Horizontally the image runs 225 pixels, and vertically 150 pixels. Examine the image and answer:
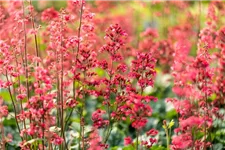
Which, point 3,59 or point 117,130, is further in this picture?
point 117,130

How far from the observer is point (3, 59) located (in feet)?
17.4

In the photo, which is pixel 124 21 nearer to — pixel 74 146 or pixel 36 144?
pixel 74 146

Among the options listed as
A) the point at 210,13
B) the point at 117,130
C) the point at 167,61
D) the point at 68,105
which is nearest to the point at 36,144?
the point at 68,105

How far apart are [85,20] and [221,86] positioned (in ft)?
6.63

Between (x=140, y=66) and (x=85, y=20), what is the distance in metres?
0.91

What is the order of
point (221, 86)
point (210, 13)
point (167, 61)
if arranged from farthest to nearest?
point (167, 61)
point (210, 13)
point (221, 86)

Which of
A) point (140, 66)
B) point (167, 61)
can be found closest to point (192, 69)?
point (140, 66)

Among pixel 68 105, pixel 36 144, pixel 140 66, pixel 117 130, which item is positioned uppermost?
pixel 140 66

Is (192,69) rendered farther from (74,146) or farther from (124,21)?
(124,21)

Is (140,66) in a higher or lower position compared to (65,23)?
lower

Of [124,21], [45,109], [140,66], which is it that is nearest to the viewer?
Answer: [45,109]

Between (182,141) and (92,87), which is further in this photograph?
(92,87)

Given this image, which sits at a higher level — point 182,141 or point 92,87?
point 92,87

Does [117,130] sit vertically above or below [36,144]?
below
